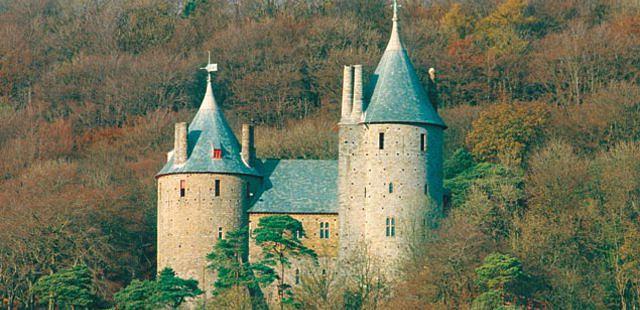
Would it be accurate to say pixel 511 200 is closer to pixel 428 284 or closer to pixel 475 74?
pixel 428 284

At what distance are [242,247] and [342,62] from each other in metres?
30.0

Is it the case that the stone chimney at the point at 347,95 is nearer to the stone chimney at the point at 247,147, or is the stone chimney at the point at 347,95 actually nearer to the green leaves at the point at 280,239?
the stone chimney at the point at 247,147

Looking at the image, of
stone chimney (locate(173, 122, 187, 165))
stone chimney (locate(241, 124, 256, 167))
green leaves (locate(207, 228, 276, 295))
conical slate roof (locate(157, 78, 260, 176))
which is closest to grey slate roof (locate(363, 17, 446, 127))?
stone chimney (locate(241, 124, 256, 167))

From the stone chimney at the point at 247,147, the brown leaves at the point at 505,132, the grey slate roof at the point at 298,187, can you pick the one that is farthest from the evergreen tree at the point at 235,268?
the brown leaves at the point at 505,132

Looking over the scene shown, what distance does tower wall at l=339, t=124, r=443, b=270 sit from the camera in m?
58.3

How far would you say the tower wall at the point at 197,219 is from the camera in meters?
59.6

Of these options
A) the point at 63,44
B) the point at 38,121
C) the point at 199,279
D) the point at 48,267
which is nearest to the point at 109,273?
the point at 48,267

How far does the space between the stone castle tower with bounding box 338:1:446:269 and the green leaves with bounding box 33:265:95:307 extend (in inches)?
418

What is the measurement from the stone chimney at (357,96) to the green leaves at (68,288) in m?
12.8

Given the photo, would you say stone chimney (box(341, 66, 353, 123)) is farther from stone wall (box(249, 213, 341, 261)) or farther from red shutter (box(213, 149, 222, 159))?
red shutter (box(213, 149, 222, 159))

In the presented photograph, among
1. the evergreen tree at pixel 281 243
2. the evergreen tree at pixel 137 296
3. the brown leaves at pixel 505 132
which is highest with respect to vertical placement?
the brown leaves at pixel 505 132

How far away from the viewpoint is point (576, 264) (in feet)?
194

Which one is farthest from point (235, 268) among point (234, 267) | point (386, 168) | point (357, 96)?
point (357, 96)

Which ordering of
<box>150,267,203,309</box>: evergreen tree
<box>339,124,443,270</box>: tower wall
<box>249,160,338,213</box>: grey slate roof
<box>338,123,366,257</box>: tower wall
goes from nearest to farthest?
<box>150,267,203,309</box>: evergreen tree
<box>339,124,443,270</box>: tower wall
<box>338,123,366,257</box>: tower wall
<box>249,160,338,213</box>: grey slate roof
